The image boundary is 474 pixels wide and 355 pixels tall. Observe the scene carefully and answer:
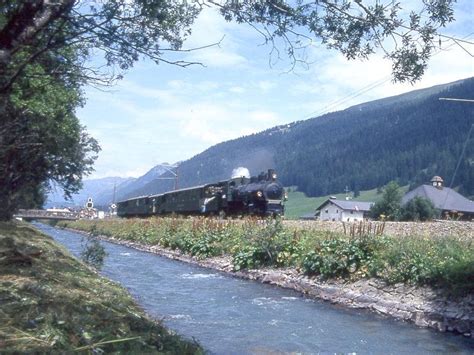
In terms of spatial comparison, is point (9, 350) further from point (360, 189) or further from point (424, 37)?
point (360, 189)

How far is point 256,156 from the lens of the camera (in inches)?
4055

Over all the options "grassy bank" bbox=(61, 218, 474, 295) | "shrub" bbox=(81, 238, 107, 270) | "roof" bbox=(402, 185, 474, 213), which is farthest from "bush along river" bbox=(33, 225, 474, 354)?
"roof" bbox=(402, 185, 474, 213)

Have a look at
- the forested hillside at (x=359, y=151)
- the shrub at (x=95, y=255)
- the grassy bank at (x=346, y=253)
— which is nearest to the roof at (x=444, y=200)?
the grassy bank at (x=346, y=253)

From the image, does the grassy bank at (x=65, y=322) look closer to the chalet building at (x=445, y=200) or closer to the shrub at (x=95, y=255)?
the shrub at (x=95, y=255)

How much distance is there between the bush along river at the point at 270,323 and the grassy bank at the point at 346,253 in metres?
1.42

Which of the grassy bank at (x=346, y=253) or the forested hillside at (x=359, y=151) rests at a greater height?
the forested hillside at (x=359, y=151)

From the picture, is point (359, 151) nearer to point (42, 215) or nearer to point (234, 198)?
point (42, 215)

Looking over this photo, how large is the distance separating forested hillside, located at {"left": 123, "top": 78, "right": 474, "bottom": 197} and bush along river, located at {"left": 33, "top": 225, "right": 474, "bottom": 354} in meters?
67.5

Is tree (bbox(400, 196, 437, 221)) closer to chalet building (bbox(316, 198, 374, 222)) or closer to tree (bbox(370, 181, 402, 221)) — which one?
tree (bbox(370, 181, 402, 221))

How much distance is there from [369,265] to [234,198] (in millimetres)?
22893

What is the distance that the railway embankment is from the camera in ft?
42.8

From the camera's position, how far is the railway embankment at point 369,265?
13055 millimetres

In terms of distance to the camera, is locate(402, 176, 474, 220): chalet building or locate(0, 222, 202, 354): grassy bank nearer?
locate(0, 222, 202, 354): grassy bank

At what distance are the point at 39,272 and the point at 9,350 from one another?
3.78 metres
